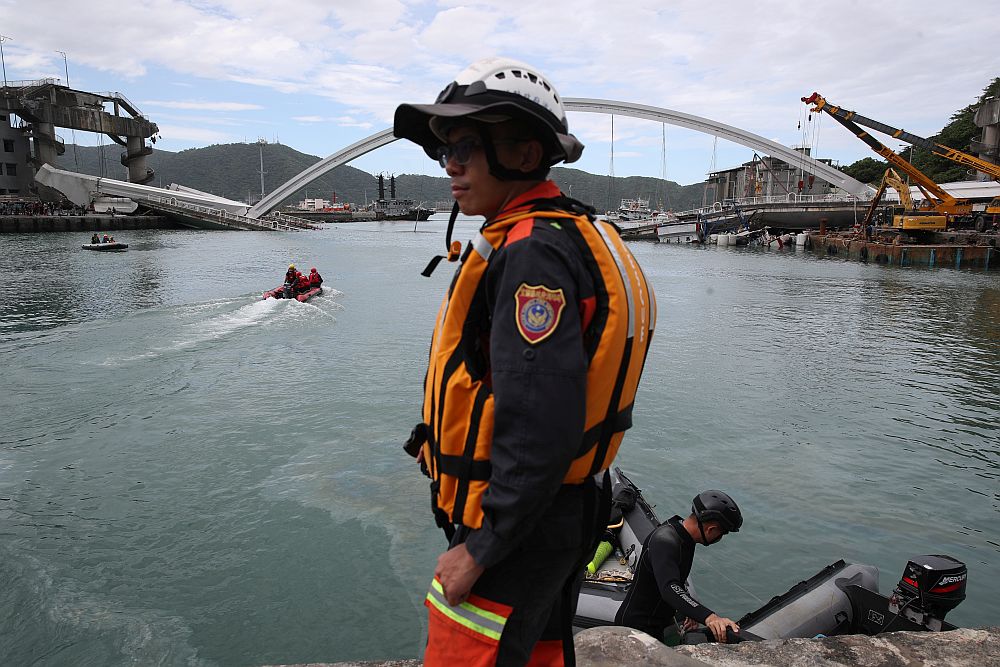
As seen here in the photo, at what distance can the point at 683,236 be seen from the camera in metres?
70.8

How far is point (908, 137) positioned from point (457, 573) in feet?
173

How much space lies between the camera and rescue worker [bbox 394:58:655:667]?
1.40m

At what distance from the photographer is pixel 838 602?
418 cm

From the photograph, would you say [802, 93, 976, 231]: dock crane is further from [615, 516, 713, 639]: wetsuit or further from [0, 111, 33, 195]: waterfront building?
[0, 111, 33, 195]: waterfront building

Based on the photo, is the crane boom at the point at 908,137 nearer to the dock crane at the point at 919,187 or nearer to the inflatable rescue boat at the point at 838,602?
the dock crane at the point at 919,187

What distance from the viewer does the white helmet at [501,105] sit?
5.09 feet

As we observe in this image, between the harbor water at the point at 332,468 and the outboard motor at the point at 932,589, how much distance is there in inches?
71.7

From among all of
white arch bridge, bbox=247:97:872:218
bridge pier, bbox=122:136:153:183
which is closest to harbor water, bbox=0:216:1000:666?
white arch bridge, bbox=247:97:872:218

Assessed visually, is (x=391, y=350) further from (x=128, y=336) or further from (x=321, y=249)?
(x=321, y=249)

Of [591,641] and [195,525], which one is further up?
[591,641]

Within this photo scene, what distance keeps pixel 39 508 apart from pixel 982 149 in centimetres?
6160

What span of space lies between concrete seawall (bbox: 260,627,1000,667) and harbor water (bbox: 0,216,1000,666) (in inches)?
105

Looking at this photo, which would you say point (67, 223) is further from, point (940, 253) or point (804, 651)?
point (804, 651)

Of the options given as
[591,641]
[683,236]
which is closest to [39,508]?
[591,641]
